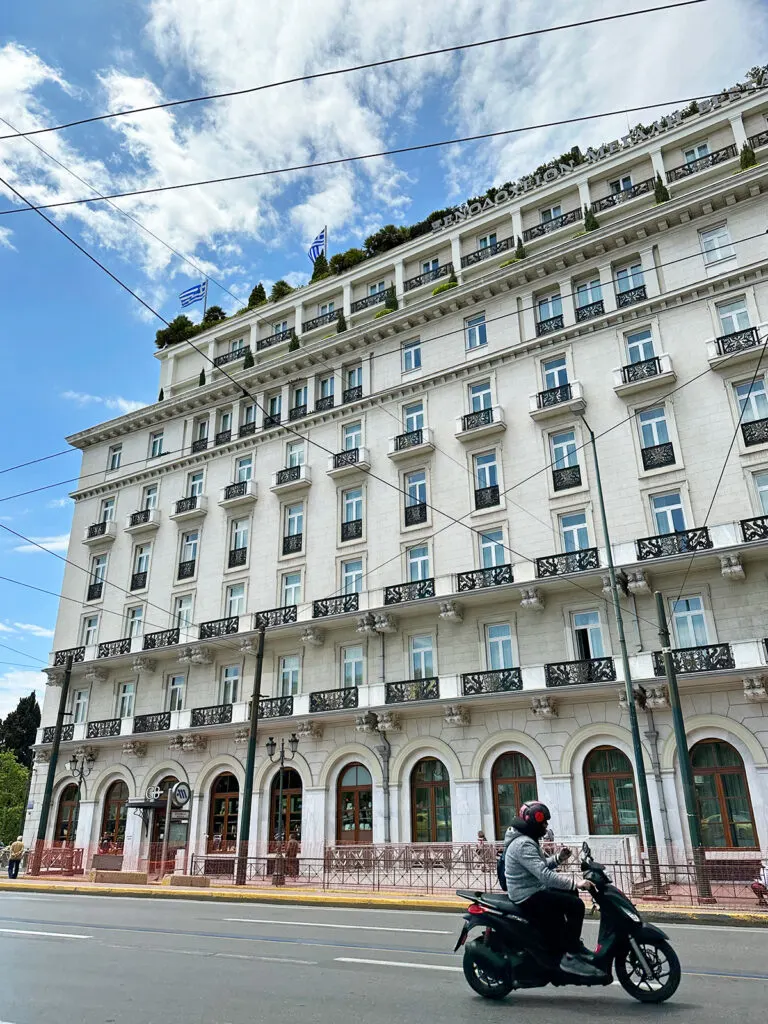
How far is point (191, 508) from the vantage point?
35.7 m

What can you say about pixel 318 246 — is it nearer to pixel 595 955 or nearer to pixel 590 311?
pixel 590 311

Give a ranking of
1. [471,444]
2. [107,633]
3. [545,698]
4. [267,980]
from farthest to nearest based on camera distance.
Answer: [107,633] → [471,444] → [545,698] → [267,980]

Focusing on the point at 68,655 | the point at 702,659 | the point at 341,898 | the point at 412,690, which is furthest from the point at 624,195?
the point at 68,655


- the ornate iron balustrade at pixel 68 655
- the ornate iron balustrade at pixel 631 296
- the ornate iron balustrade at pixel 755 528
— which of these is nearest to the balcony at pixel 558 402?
the ornate iron balustrade at pixel 631 296

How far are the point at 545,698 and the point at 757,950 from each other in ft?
49.0

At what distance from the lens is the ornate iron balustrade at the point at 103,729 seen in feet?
109

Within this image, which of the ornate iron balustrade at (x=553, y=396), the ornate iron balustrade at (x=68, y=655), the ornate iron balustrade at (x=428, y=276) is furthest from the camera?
the ornate iron balustrade at (x=68, y=655)

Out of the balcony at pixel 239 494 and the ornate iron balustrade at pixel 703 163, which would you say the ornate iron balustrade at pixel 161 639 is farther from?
the ornate iron balustrade at pixel 703 163

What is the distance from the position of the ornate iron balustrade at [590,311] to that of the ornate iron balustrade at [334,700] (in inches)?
647

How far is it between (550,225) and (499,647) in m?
18.7

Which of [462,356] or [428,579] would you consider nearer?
[428,579]

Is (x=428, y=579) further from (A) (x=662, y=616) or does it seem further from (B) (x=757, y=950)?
(B) (x=757, y=950)

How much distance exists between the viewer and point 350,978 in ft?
23.0

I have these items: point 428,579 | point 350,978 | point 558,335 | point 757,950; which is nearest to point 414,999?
point 350,978
